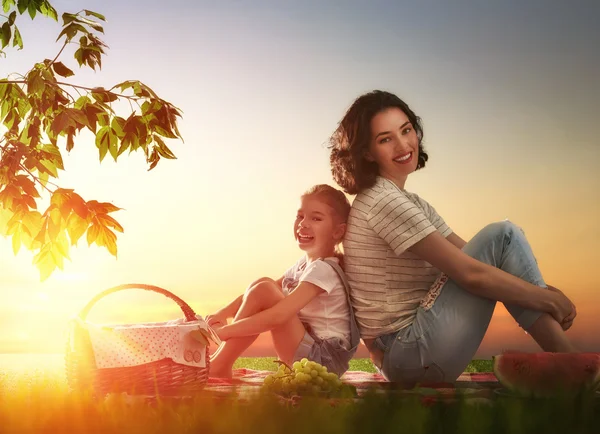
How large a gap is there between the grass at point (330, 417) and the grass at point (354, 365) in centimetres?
319

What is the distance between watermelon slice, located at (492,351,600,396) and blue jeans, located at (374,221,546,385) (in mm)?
529

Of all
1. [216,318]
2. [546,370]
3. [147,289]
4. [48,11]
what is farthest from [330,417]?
[48,11]

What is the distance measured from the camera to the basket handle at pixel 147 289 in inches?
139

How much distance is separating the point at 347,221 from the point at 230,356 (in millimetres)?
1050

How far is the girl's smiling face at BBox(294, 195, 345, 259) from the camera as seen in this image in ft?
12.4

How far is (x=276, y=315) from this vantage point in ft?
11.4

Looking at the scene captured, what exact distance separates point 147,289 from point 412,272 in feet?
4.72

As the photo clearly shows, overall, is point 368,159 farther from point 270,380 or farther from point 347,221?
point 270,380

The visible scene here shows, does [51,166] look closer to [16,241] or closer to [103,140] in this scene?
[16,241]

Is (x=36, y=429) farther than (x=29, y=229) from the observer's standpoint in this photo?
No

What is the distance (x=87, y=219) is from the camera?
9.30ft

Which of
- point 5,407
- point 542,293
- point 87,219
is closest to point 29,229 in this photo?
point 87,219

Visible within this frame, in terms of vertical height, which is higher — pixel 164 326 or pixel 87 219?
pixel 87 219

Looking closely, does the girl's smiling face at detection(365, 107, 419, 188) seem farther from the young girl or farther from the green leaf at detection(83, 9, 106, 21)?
the green leaf at detection(83, 9, 106, 21)
